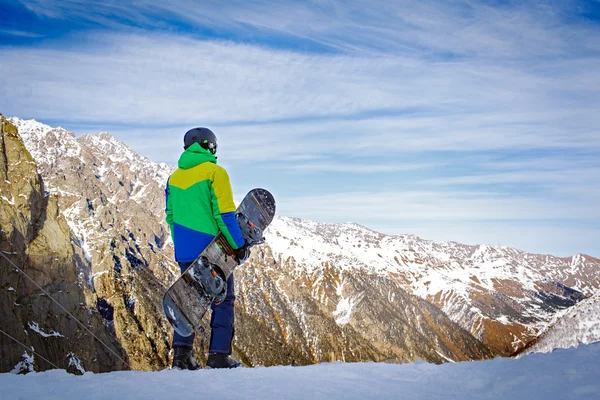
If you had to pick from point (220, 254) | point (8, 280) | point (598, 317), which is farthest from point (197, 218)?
point (8, 280)

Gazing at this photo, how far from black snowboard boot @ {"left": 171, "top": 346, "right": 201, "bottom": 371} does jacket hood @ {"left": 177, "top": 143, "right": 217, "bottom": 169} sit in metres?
3.51

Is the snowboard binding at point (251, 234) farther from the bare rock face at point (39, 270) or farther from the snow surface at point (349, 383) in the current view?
the bare rock face at point (39, 270)

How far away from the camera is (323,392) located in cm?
539

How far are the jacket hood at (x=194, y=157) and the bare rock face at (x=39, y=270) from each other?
12602 centimetres

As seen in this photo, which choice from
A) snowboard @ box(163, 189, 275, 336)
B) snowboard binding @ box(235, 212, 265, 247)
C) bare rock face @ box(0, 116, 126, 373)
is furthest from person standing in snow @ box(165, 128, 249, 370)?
bare rock face @ box(0, 116, 126, 373)

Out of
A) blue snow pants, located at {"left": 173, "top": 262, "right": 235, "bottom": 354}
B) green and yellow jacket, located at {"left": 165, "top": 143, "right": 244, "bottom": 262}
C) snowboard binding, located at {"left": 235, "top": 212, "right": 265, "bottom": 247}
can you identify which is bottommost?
blue snow pants, located at {"left": 173, "top": 262, "right": 235, "bottom": 354}

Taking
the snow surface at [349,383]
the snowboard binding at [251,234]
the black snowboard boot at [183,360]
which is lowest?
the black snowboard boot at [183,360]

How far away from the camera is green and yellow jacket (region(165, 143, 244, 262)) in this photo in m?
8.35

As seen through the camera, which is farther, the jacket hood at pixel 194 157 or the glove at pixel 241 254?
the glove at pixel 241 254

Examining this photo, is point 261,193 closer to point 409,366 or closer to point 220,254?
point 220,254

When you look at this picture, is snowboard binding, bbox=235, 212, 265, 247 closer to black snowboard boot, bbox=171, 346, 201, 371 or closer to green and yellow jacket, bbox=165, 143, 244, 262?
green and yellow jacket, bbox=165, 143, 244, 262

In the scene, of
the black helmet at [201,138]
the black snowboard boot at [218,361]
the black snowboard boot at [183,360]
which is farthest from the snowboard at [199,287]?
the black helmet at [201,138]

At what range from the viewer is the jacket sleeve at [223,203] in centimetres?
830

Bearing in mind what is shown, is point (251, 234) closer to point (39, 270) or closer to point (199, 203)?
point (199, 203)
